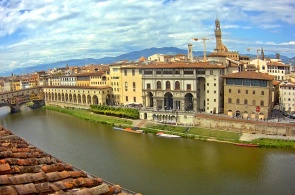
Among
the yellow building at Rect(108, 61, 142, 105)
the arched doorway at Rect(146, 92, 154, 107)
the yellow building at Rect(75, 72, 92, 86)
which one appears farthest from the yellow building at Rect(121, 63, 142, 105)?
the yellow building at Rect(75, 72, 92, 86)

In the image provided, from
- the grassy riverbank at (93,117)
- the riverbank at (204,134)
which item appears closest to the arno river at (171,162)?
Answer: the riverbank at (204,134)

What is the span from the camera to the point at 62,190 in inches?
264

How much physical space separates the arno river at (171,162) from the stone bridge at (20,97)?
73.2ft

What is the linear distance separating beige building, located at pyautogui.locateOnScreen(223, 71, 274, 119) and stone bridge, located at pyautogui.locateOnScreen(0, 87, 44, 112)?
43105mm

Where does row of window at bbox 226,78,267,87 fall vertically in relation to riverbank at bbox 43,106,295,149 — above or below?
above

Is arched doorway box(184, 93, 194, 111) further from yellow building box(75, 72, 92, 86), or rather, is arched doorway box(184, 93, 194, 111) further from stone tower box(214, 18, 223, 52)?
stone tower box(214, 18, 223, 52)

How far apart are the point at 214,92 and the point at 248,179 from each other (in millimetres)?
18687

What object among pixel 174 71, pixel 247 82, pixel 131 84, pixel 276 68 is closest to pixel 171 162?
pixel 247 82

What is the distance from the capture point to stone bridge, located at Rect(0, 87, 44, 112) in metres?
61.1

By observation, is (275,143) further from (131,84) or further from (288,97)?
(131,84)

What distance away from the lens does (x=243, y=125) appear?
36281 millimetres

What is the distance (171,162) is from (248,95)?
15.9m

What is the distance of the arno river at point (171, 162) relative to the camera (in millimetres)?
22922

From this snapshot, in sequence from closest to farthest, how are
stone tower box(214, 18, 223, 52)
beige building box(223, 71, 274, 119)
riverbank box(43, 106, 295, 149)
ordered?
riverbank box(43, 106, 295, 149)
beige building box(223, 71, 274, 119)
stone tower box(214, 18, 223, 52)
